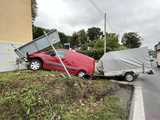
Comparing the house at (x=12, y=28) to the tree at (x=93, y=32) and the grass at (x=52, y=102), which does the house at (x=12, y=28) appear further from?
the tree at (x=93, y=32)

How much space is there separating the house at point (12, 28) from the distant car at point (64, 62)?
1123 millimetres

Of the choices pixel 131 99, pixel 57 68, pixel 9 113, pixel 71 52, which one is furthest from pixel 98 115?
pixel 71 52

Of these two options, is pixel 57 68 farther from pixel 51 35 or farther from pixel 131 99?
pixel 131 99

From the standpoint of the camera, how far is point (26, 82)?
29.3 feet

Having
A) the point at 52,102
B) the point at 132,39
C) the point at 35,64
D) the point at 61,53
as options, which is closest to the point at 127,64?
the point at 61,53

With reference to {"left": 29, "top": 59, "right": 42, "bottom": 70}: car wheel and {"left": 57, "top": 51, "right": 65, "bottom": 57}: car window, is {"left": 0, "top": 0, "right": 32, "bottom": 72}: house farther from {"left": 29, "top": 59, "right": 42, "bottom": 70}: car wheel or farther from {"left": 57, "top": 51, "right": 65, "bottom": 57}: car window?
{"left": 57, "top": 51, "right": 65, "bottom": 57}: car window

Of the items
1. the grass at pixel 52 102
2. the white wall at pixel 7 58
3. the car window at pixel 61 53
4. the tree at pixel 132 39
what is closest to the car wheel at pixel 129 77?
the car window at pixel 61 53

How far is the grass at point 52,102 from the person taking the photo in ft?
21.9

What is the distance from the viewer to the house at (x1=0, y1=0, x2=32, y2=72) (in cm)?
1450

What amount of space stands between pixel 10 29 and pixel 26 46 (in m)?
2.39

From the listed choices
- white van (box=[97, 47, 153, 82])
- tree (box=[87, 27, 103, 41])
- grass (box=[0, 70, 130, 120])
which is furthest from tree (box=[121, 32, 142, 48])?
grass (box=[0, 70, 130, 120])

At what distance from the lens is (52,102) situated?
7.37 m

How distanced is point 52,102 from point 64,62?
869cm

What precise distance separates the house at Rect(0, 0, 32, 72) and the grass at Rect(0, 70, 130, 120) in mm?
5405
